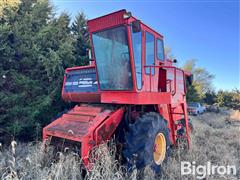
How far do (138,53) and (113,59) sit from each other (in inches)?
20.8

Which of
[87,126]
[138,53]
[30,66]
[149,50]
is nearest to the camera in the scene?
[87,126]

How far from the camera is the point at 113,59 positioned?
12.5 ft

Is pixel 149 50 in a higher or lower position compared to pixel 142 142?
higher

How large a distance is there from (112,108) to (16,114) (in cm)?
300

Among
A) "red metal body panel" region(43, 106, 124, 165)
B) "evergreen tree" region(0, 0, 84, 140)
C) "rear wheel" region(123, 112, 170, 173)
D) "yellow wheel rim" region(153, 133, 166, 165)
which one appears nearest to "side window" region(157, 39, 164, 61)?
"rear wheel" region(123, 112, 170, 173)

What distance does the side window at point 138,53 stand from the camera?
358cm

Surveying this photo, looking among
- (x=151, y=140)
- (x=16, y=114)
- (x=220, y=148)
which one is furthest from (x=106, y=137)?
(x=220, y=148)

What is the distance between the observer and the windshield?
3.61 metres

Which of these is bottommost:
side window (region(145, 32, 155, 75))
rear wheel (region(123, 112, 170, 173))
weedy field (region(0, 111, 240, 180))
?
weedy field (region(0, 111, 240, 180))

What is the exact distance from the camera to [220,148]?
17.0ft

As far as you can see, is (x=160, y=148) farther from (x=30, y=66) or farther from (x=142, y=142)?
(x=30, y=66)

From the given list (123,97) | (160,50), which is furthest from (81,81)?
(160,50)

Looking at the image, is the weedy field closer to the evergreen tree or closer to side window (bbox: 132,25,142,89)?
the evergreen tree

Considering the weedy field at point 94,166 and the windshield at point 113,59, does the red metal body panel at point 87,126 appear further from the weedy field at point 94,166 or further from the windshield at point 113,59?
the windshield at point 113,59
